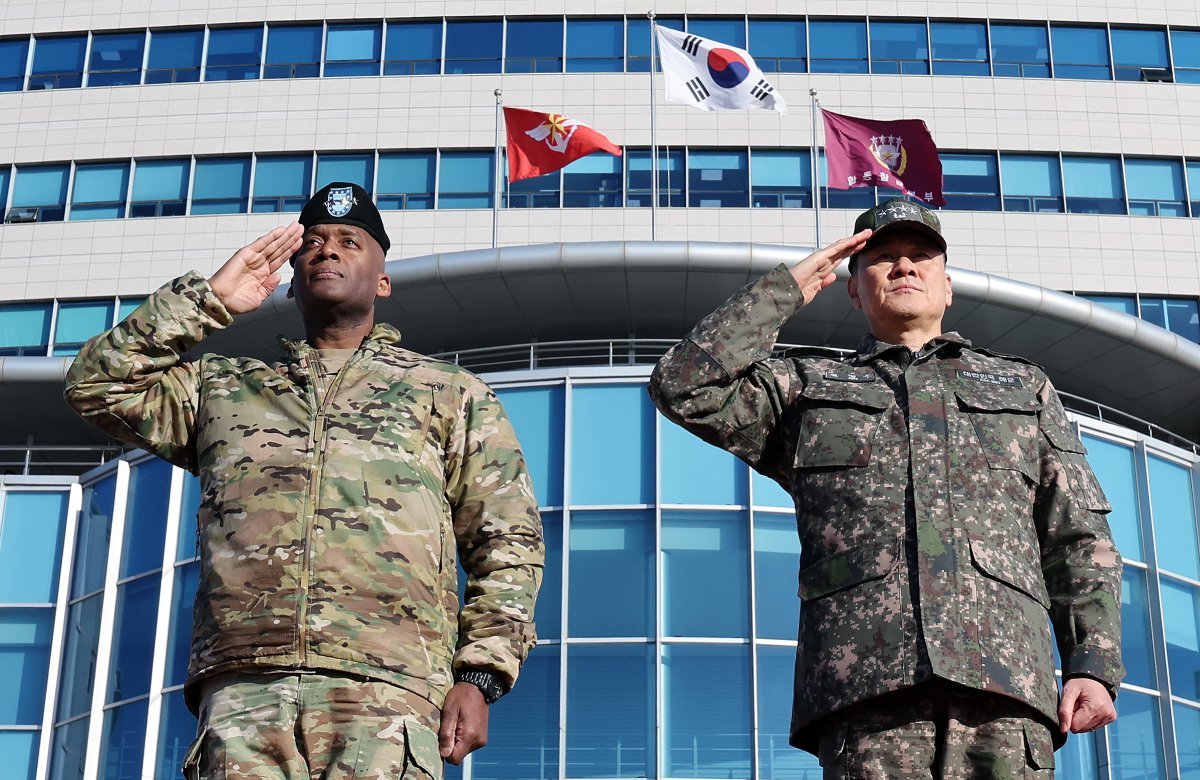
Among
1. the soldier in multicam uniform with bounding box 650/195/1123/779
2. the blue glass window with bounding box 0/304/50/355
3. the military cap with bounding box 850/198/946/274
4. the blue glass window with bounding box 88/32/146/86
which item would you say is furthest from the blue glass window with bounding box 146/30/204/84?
the soldier in multicam uniform with bounding box 650/195/1123/779

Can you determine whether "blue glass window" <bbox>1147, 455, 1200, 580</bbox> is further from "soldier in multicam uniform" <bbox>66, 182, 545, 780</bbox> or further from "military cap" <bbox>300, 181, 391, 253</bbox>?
"soldier in multicam uniform" <bbox>66, 182, 545, 780</bbox>

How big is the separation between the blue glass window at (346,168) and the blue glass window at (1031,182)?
9.67 m

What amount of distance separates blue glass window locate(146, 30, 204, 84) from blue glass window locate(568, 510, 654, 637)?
553 inches

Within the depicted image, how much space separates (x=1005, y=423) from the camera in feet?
15.8

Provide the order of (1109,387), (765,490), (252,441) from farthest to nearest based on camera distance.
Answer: (1109,387), (765,490), (252,441)

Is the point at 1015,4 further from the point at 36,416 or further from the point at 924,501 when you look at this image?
the point at 924,501

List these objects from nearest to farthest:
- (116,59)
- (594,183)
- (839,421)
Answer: (839,421) < (594,183) < (116,59)

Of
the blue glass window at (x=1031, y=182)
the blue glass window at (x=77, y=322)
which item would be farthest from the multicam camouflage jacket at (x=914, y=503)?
the blue glass window at (x=77, y=322)

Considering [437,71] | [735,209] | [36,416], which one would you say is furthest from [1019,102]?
[36,416]

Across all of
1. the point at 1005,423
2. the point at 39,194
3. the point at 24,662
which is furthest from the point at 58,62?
the point at 1005,423

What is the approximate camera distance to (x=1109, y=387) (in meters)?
22.3

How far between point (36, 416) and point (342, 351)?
64.9ft

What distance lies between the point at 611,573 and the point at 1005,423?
11746mm

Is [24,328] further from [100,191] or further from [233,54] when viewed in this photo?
[233,54]
